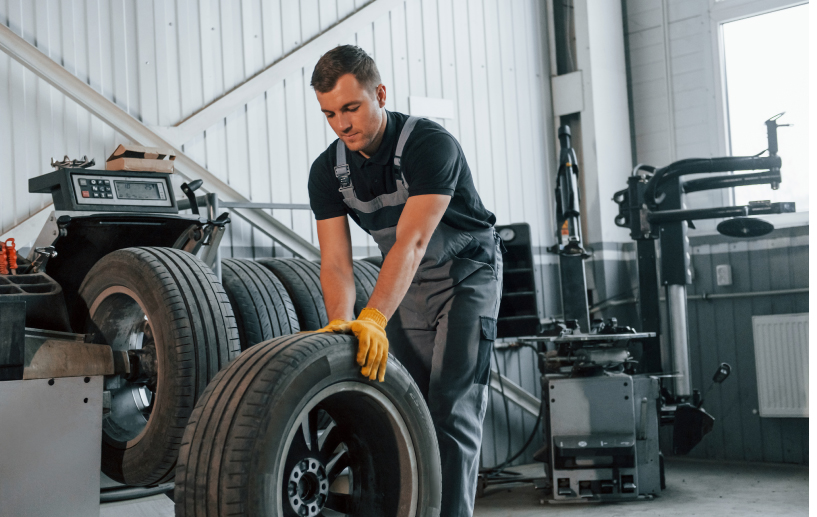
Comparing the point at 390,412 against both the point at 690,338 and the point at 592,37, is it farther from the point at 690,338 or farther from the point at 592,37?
the point at 592,37

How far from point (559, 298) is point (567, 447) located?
1774mm

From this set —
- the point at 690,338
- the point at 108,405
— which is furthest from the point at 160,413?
the point at 690,338

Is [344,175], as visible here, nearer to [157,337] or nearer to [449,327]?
[449,327]

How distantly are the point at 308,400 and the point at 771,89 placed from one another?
4699 millimetres

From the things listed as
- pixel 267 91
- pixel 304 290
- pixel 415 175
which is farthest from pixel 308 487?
pixel 267 91

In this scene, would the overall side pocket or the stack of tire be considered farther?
the overall side pocket

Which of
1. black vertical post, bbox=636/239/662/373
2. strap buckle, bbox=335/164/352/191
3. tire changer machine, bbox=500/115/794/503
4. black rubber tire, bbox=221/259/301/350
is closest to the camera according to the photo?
strap buckle, bbox=335/164/352/191

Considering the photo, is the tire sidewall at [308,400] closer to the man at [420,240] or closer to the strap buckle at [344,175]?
the man at [420,240]

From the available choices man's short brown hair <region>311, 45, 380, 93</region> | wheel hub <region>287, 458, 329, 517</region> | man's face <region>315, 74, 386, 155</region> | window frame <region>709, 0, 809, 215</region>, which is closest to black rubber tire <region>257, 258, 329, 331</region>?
man's face <region>315, 74, 386, 155</region>

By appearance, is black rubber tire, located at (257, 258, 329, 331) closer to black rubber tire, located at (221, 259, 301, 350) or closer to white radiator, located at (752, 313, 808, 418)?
black rubber tire, located at (221, 259, 301, 350)

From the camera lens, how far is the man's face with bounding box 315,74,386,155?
6.42 feet

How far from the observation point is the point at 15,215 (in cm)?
326

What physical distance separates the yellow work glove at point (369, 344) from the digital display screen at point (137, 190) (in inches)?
46.9

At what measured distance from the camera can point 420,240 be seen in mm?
1915
